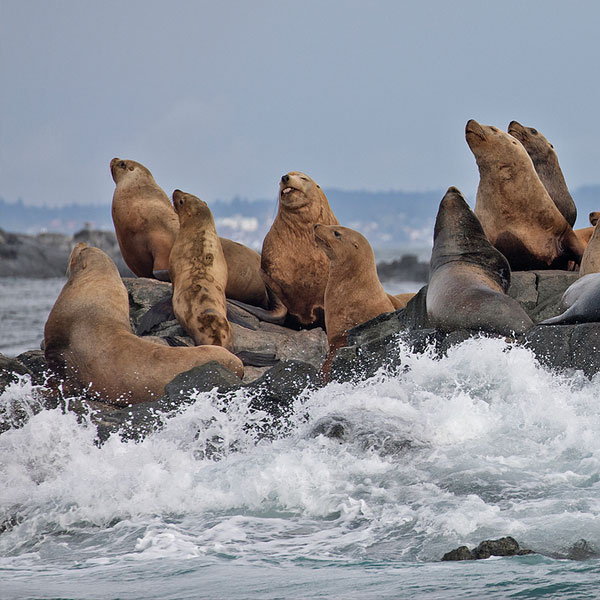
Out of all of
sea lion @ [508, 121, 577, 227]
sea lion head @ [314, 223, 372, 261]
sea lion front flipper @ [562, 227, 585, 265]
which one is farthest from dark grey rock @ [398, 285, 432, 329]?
sea lion @ [508, 121, 577, 227]

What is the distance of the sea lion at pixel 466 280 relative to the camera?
310 inches

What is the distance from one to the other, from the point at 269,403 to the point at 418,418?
4.05 feet

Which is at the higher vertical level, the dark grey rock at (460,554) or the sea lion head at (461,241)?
the sea lion head at (461,241)

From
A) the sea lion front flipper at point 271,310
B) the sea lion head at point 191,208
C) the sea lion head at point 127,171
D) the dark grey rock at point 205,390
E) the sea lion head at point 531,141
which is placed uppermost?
the sea lion head at point 127,171

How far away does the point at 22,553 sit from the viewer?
5035mm

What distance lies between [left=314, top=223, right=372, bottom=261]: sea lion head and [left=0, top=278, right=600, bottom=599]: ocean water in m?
2.41

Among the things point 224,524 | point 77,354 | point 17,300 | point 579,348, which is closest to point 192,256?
point 77,354

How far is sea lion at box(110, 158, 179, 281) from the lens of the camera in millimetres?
11719

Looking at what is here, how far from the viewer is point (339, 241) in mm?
9688

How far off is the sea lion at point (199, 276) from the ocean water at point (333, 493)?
2.32 meters

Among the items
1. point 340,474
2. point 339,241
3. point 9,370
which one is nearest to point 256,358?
point 339,241

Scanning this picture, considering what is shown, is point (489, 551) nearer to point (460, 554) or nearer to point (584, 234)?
point (460, 554)

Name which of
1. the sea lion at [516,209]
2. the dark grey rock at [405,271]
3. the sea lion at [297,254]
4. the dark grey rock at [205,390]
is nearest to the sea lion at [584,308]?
the dark grey rock at [205,390]

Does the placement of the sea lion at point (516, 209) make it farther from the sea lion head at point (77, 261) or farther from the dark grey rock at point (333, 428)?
the dark grey rock at point (333, 428)
